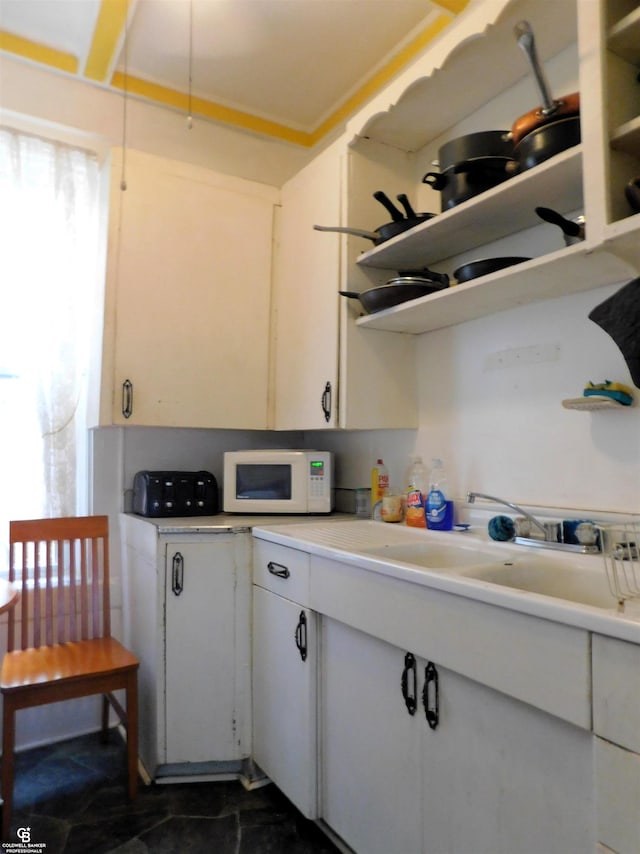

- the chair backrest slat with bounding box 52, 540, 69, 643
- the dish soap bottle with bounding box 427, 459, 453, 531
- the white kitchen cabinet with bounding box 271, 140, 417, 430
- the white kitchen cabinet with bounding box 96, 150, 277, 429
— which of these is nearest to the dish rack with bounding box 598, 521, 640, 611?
the dish soap bottle with bounding box 427, 459, 453, 531

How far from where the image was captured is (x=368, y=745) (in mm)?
1495

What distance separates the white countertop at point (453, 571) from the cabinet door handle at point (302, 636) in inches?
8.7

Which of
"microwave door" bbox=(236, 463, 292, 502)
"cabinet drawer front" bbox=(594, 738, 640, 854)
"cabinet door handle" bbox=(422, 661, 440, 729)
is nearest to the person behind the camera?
"cabinet drawer front" bbox=(594, 738, 640, 854)

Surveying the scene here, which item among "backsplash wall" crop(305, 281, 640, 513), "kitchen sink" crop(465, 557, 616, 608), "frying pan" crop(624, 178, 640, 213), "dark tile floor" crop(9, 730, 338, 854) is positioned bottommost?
"dark tile floor" crop(9, 730, 338, 854)

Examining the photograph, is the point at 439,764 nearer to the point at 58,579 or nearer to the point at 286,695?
the point at 286,695

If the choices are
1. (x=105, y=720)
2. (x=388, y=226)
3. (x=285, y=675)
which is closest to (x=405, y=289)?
(x=388, y=226)

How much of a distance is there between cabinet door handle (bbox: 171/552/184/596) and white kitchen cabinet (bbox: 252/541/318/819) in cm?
26

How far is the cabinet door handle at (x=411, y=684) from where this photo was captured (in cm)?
135

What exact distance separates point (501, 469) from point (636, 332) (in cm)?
75

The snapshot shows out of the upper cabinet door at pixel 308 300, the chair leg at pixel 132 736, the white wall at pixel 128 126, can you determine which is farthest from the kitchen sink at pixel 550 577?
the white wall at pixel 128 126

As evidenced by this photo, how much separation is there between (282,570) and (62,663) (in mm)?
839

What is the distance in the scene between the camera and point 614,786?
0.89m

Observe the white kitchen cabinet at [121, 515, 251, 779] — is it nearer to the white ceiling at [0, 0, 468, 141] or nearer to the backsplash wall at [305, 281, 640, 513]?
the backsplash wall at [305, 281, 640, 513]

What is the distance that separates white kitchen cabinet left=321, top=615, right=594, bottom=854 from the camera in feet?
3.35
